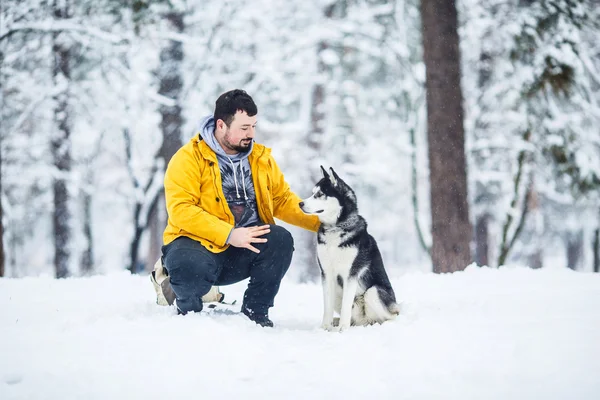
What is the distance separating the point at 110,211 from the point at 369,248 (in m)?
19.2

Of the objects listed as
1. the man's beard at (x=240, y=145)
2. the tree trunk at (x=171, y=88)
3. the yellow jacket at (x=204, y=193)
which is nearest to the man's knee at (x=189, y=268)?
the yellow jacket at (x=204, y=193)

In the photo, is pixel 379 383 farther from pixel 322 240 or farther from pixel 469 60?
pixel 469 60

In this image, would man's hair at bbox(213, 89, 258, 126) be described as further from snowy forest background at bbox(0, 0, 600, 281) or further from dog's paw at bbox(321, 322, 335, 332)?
snowy forest background at bbox(0, 0, 600, 281)

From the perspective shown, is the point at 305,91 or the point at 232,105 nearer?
the point at 232,105

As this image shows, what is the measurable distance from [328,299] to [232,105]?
1.67 m

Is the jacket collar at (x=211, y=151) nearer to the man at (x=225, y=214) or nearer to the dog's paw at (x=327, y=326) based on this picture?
the man at (x=225, y=214)

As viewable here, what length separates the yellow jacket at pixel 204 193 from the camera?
11.9 ft

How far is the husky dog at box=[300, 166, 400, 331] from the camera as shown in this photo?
12.8ft

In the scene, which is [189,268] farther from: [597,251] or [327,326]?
[597,251]

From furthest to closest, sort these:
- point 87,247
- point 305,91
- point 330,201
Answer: point 87,247, point 305,91, point 330,201

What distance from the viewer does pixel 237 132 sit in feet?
12.6

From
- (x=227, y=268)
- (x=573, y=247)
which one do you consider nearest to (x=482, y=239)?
(x=573, y=247)

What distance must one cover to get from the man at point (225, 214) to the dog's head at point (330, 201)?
31cm

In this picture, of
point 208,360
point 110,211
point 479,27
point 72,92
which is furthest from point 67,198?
point 208,360
